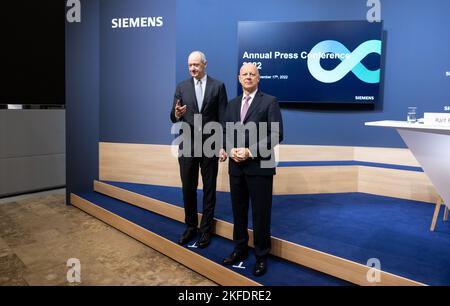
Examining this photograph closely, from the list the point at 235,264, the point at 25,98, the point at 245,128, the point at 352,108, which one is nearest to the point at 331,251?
the point at 235,264

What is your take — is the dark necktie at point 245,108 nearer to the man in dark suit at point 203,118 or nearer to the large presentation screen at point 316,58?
the man in dark suit at point 203,118

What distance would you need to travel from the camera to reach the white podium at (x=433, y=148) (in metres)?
2.53

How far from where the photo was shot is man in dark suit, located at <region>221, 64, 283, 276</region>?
2.77 meters

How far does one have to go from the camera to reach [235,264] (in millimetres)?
2947

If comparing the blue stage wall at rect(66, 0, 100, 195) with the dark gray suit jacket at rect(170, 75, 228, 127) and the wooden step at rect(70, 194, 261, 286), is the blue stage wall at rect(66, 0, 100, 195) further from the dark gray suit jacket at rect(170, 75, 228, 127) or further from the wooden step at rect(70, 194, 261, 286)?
the dark gray suit jacket at rect(170, 75, 228, 127)

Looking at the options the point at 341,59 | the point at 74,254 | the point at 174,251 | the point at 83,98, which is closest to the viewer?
the point at 174,251

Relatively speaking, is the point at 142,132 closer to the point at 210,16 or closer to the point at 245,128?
the point at 210,16

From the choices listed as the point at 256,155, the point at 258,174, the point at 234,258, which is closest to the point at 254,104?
the point at 256,155

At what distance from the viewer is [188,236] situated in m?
3.45

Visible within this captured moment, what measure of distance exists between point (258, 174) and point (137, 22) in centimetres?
341

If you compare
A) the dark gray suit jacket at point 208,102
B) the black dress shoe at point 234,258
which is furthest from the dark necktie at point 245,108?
the black dress shoe at point 234,258

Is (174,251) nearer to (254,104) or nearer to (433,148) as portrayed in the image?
(254,104)

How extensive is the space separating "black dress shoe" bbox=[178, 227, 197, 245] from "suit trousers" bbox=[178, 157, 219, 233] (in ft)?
0.43

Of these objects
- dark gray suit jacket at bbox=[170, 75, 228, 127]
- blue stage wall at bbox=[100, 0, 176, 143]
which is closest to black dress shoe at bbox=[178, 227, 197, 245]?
dark gray suit jacket at bbox=[170, 75, 228, 127]
